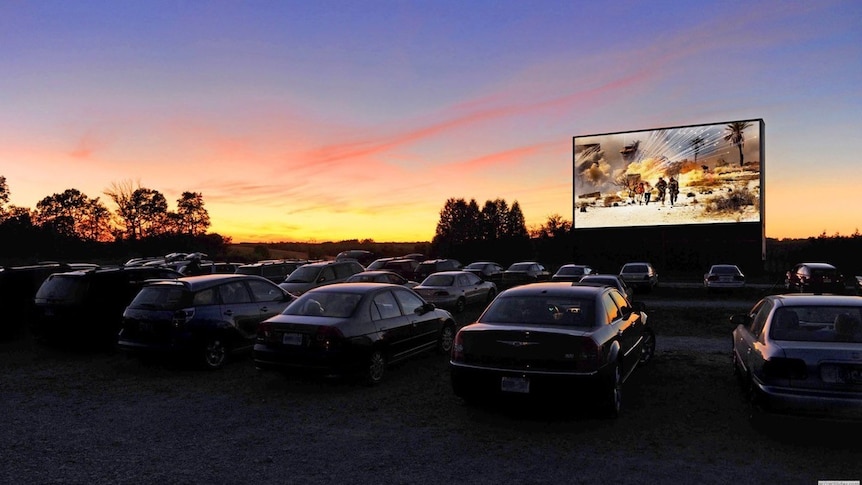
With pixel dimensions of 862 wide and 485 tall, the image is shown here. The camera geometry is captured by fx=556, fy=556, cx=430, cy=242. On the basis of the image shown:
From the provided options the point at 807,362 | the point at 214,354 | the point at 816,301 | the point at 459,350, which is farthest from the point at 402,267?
the point at 807,362

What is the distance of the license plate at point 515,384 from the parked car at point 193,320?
5.71 metres

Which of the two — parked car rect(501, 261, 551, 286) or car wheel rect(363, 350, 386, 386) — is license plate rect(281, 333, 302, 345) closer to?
car wheel rect(363, 350, 386, 386)

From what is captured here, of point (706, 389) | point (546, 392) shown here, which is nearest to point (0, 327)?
point (546, 392)

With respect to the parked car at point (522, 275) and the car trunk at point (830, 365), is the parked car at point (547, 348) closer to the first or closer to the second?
the car trunk at point (830, 365)

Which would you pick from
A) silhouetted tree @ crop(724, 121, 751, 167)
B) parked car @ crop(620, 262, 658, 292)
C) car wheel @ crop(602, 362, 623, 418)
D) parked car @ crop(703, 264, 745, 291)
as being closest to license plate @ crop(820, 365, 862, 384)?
car wheel @ crop(602, 362, 623, 418)

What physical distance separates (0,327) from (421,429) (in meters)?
11.8

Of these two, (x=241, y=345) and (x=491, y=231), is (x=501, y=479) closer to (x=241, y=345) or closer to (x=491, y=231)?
(x=241, y=345)

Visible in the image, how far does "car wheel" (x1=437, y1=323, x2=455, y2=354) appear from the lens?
1100cm

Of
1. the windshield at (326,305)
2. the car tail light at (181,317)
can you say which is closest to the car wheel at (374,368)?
the windshield at (326,305)

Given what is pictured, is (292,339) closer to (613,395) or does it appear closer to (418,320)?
(418,320)

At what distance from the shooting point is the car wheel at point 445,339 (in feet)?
36.1

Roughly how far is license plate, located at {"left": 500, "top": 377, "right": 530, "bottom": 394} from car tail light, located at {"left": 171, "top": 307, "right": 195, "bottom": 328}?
5851 mm

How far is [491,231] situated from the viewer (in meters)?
118

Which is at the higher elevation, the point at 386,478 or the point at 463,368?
the point at 463,368
